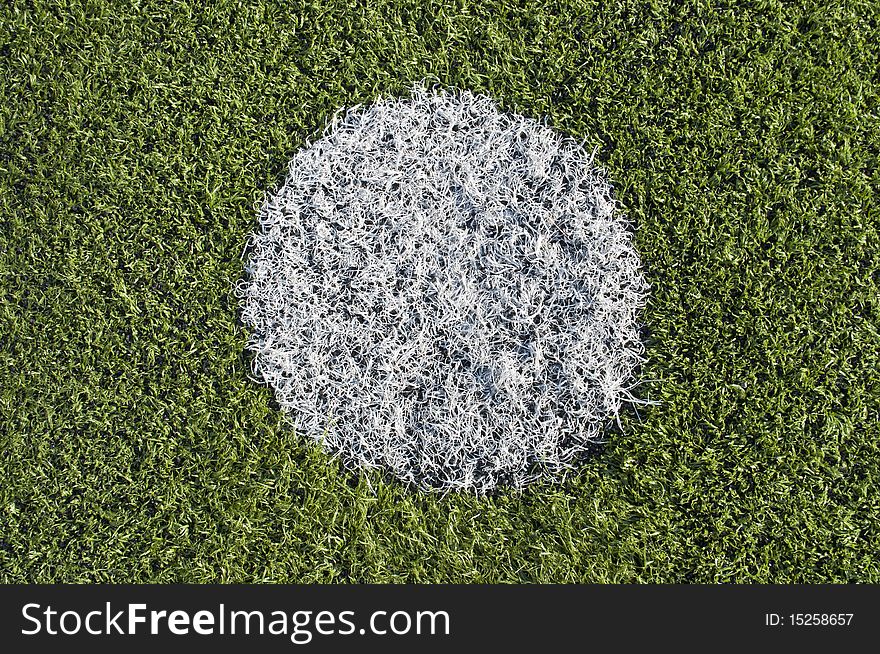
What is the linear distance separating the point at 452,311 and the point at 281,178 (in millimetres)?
865

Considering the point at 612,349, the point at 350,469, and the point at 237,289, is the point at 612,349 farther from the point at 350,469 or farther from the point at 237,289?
the point at 237,289

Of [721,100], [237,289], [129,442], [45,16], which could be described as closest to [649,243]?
[721,100]

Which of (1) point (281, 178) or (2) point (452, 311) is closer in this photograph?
(2) point (452, 311)

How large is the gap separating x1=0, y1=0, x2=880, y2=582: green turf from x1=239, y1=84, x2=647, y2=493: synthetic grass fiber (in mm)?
125

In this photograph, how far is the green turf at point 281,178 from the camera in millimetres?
2037

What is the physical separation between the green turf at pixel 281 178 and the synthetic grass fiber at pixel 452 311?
12 centimetres

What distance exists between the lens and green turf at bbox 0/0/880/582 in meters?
2.04

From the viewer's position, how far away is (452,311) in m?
2.02

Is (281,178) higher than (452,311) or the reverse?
higher

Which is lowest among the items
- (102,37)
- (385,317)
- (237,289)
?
(385,317)

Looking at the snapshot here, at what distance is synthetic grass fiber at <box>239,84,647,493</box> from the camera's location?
6.61 feet

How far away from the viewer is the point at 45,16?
87.0 inches

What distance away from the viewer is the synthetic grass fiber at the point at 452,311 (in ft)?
6.61

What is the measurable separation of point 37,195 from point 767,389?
295cm
